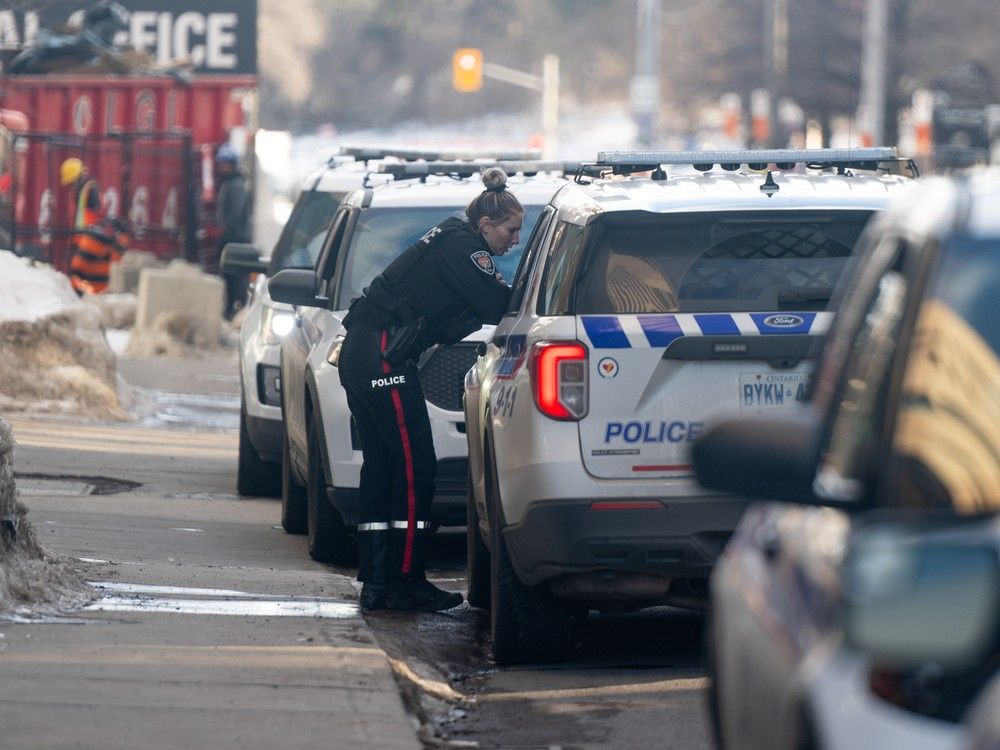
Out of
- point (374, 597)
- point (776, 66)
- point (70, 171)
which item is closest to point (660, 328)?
point (374, 597)

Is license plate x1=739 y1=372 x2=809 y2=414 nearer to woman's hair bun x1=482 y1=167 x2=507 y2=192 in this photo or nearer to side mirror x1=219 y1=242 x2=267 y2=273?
woman's hair bun x1=482 y1=167 x2=507 y2=192

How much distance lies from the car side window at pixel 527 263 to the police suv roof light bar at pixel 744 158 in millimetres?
310

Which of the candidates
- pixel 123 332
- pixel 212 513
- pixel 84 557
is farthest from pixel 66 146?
pixel 84 557

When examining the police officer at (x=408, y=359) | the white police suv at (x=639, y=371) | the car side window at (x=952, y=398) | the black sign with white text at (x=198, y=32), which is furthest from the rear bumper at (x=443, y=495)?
the black sign with white text at (x=198, y=32)

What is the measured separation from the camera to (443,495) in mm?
9680

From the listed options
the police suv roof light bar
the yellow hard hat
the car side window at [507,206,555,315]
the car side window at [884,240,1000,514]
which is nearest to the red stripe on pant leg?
the car side window at [507,206,555,315]

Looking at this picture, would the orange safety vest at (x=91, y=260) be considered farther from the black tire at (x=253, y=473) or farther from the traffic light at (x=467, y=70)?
the traffic light at (x=467, y=70)

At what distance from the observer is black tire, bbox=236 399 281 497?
12.8 m

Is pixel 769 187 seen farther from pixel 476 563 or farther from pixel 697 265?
pixel 476 563

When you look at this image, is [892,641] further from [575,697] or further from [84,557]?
[84,557]

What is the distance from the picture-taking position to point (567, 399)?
7070 millimetres

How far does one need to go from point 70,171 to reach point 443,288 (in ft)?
70.9

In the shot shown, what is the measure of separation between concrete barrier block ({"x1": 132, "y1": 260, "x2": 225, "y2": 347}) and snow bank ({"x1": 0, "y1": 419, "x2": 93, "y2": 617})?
15.0 m

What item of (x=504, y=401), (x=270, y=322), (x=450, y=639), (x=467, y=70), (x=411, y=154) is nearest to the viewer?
(x=504, y=401)
